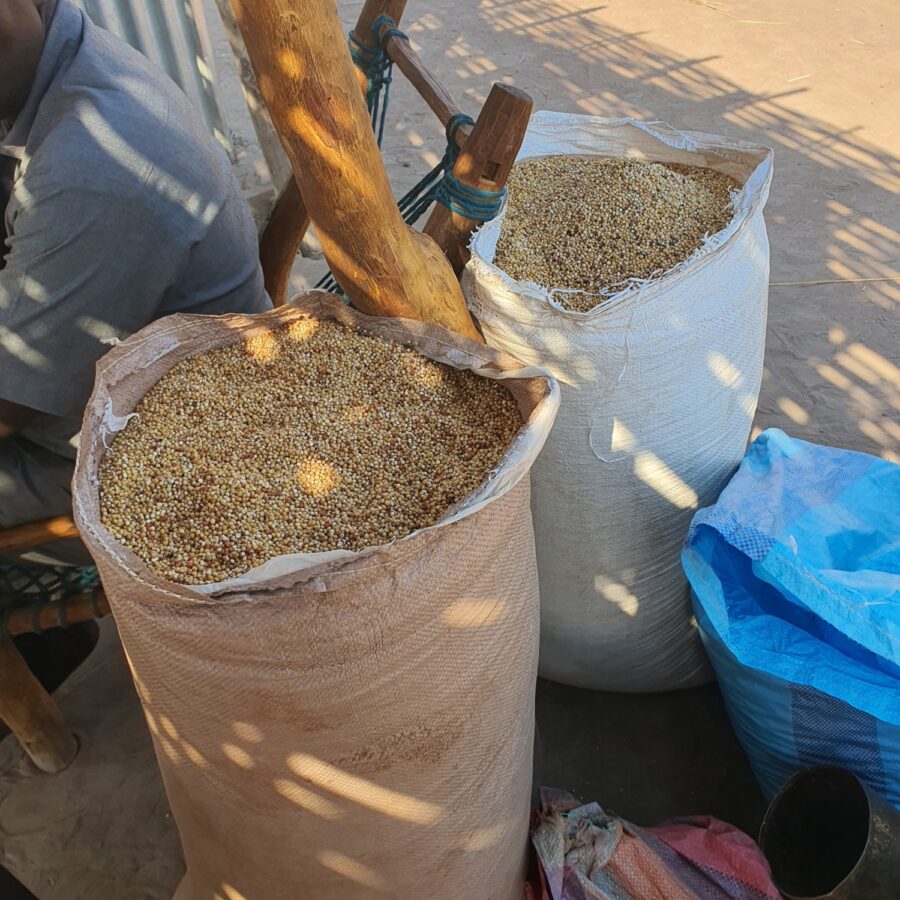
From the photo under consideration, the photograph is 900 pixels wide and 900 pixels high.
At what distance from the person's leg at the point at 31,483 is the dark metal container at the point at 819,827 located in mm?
1424

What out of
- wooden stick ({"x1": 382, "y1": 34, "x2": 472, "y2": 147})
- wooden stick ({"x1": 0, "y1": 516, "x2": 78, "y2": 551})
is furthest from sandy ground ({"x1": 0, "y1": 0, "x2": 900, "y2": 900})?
wooden stick ({"x1": 382, "y1": 34, "x2": 472, "y2": 147})

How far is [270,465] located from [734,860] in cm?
107

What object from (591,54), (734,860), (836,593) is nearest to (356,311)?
(836,593)

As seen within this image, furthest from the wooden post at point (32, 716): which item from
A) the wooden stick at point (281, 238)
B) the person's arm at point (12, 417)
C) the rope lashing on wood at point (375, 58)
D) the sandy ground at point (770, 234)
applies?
the rope lashing on wood at point (375, 58)

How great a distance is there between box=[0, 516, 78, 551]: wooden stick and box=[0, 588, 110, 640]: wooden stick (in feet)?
0.65

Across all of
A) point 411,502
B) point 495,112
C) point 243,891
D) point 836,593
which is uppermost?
point 495,112

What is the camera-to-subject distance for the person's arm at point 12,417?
1.52 metres

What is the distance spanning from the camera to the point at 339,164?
114 cm

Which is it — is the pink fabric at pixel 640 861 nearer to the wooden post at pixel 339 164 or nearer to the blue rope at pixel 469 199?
the wooden post at pixel 339 164

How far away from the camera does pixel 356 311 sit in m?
1.35

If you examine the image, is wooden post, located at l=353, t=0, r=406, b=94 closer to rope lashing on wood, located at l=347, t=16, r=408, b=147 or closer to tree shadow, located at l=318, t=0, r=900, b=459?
rope lashing on wood, located at l=347, t=16, r=408, b=147

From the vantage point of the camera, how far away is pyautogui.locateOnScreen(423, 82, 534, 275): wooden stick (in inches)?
51.0

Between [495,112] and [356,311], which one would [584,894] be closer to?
[356,311]

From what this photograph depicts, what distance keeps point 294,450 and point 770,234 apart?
2836mm
